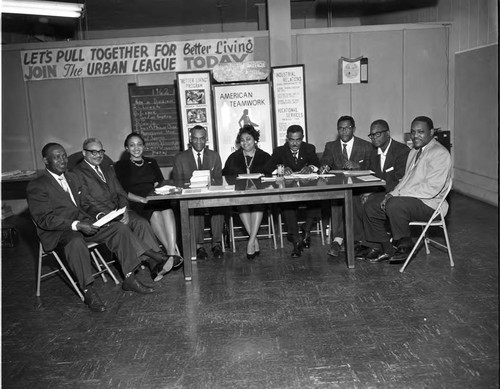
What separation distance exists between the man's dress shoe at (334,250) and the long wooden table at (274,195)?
0.42m

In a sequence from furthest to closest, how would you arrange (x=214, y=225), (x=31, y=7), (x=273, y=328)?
(x=214, y=225)
(x=273, y=328)
(x=31, y=7)

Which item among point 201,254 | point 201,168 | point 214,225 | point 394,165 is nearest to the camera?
point 394,165

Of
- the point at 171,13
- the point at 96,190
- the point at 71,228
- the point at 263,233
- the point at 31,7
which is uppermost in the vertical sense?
the point at 171,13

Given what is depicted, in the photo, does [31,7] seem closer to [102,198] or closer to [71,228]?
[71,228]

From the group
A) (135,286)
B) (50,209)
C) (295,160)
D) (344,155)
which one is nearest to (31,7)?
(50,209)

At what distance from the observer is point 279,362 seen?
139 inches

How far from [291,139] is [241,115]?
202cm

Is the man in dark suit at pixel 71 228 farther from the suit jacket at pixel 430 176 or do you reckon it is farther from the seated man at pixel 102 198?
the suit jacket at pixel 430 176

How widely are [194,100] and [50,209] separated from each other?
3865mm

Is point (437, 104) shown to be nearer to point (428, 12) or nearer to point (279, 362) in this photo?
point (428, 12)

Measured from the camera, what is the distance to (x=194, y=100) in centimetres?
831

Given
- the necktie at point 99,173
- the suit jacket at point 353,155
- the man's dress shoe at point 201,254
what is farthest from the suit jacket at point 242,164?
the necktie at point 99,173

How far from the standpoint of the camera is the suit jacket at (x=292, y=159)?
21.1 ft

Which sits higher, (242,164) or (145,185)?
(242,164)
